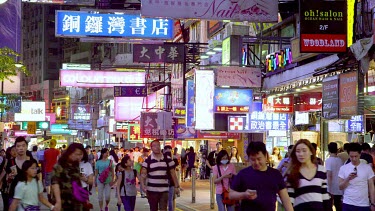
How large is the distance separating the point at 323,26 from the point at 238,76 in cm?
863

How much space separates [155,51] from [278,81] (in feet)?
16.0

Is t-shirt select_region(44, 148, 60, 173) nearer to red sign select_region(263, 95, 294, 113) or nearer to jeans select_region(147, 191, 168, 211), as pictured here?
red sign select_region(263, 95, 294, 113)

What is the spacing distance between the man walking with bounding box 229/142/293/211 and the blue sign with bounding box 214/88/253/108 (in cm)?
1909

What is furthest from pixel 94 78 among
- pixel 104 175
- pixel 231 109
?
pixel 104 175

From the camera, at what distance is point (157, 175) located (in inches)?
602

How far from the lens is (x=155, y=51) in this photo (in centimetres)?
2847

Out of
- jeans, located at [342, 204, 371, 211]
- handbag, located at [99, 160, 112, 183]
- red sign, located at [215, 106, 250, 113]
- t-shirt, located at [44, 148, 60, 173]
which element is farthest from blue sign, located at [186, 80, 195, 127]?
jeans, located at [342, 204, 371, 211]

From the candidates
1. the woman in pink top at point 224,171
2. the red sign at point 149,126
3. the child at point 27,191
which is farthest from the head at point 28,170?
the red sign at point 149,126

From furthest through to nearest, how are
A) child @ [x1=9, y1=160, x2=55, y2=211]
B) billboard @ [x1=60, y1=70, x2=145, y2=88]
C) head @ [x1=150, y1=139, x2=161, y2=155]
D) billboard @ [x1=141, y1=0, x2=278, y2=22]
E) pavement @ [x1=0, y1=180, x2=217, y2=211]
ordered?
billboard @ [x1=60, y1=70, x2=145, y2=88] < pavement @ [x1=0, y1=180, x2=217, y2=211] < billboard @ [x1=141, y1=0, x2=278, y2=22] < head @ [x1=150, y1=139, x2=161, y2=155] < child @ [x1=9, y1=160, x2=55, y2=211]

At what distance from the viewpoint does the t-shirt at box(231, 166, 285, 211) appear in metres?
8.56

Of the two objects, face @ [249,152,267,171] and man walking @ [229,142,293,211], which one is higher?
face @ [249,152,267,171]

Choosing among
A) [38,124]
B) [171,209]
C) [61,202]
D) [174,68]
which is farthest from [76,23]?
[38,124]

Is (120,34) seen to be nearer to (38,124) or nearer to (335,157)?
(335,157)

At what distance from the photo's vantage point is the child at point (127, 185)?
16797mm
